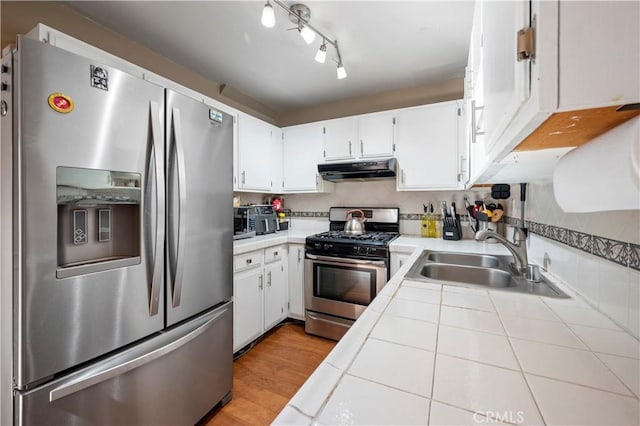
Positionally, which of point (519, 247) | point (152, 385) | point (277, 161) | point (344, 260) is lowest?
point (152, 385)

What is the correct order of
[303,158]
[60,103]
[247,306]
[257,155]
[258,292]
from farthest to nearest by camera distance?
[303,158], [257,155], [258,292], [247,306], [60,103]

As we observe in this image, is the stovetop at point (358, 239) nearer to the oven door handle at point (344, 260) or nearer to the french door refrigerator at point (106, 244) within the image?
the oven door handle at point (344, 260)

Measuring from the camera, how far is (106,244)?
1106 millimetres

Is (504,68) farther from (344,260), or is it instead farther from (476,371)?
(344,260)

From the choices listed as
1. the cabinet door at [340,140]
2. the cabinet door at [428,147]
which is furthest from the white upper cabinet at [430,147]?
the cabinet door at [340,140]

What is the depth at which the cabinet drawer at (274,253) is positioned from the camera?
2367 millimetres

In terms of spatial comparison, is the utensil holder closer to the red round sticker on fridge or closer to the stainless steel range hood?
the stainless steel range hood

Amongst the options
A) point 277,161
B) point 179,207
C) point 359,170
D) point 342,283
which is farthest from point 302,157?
point 179,207

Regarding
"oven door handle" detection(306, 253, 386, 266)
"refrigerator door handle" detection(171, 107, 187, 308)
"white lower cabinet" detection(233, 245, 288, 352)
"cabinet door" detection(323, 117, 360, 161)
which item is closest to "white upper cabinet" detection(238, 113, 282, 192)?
"cabinet door" detection(323, 117, 360, 161)

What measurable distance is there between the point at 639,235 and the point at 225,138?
1.73 m

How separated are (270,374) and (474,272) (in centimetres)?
156

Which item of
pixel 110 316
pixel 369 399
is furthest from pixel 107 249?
pixel 369 399

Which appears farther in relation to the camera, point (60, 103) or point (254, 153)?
point (254, 153)

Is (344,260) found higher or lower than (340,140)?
lower
